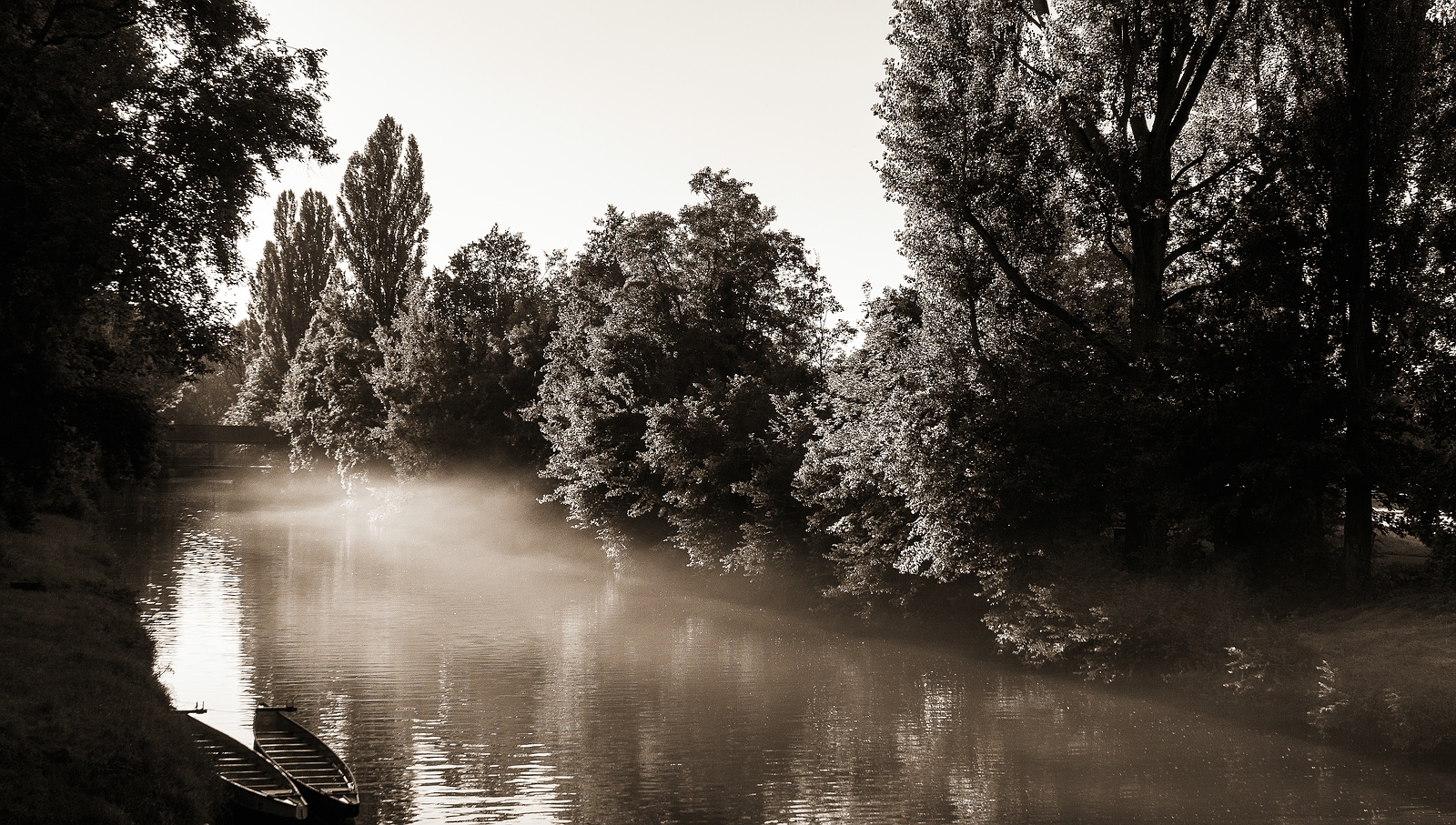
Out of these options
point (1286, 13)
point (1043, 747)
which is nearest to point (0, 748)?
point (1043, 747)

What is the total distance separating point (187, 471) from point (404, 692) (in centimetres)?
10584

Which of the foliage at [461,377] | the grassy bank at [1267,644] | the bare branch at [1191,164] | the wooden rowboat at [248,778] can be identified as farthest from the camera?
the foliage at [461,377]

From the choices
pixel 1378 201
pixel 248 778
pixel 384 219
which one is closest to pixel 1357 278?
pixel 1378 201

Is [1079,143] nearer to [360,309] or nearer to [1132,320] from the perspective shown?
[1132,320]

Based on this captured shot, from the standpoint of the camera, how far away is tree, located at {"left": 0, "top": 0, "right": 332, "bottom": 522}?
53.1 feet

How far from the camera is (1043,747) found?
22.8m

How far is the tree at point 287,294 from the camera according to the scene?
94.8 m

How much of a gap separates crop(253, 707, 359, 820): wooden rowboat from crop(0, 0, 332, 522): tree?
209 inches

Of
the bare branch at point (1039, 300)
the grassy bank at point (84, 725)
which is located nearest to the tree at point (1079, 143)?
the bare branch at point (1039, 300)

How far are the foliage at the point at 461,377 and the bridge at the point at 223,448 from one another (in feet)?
80.5

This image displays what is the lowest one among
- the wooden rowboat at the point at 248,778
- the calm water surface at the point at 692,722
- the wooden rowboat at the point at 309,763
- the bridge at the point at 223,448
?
the calm water surface at the point at 692,722

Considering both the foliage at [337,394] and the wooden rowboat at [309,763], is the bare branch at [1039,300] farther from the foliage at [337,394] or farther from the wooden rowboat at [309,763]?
the foliage at [337,394]

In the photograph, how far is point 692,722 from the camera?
996 inches

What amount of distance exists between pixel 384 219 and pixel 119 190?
2465 inches
